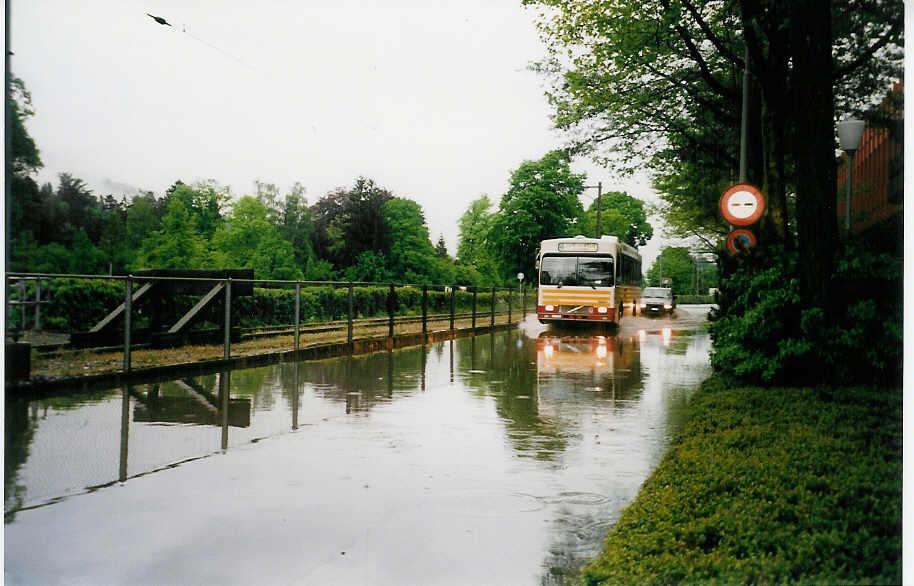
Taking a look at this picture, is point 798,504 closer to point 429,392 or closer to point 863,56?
point 429,392

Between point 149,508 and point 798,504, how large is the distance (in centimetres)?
374

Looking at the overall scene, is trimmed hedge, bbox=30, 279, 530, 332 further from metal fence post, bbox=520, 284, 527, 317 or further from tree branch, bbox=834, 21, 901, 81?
tree branch, bbox=834, 21, 901, 81

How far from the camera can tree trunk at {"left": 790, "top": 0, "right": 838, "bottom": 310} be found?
8.58 m

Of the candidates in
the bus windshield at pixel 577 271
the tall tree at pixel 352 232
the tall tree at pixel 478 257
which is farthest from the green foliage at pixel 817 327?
the tall tree at pixel 352 232

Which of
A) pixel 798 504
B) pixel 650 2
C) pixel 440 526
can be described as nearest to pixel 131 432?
pixel 440 526

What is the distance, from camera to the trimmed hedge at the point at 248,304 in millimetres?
13836

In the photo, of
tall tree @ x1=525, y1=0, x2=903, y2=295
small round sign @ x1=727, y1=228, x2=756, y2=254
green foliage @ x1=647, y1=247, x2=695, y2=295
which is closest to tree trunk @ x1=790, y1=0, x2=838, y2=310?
tall tree @ x1=525, y1=0, x2=903, y2=295

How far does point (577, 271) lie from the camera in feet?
84.7

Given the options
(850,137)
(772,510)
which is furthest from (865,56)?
(772,510)

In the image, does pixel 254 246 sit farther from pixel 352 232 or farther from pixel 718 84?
pixel 718 84

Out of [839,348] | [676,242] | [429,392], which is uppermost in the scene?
[676,242]

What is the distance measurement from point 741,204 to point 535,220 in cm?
1870

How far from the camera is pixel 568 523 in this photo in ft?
15.6

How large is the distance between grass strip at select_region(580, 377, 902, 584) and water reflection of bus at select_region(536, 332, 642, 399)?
4.57 m
